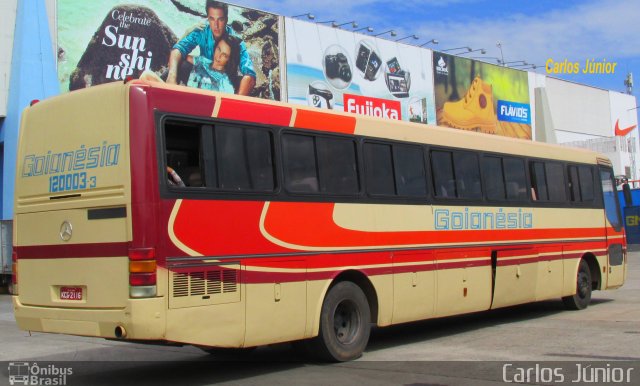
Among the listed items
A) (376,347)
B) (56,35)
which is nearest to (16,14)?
(56,35)

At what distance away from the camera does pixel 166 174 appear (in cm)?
777

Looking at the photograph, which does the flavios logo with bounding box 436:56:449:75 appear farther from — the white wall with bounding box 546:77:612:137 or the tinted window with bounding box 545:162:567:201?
the tinted window with bounding box 545:162:567:201

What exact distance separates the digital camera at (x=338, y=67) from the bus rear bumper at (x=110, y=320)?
30573 mm

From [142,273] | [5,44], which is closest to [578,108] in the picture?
[5,44]

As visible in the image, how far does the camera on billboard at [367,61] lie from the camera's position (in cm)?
3959

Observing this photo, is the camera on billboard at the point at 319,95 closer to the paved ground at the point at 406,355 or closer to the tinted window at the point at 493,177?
the paved ground at the point at 406,355

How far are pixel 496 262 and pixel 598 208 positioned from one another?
167 inches

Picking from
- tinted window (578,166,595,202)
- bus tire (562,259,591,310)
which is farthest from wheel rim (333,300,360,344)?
tinted window (578,166,595,202)

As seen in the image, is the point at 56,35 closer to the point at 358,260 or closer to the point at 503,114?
the point at 358,260

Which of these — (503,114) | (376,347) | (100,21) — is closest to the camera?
(376,347)

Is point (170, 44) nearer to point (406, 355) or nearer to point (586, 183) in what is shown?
point (586, 183)

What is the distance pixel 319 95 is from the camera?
37188 millimetres

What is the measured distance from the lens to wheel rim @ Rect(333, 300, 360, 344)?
382 inches

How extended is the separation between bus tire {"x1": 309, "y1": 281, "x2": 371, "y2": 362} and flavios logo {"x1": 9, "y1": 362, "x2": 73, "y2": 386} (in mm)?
3142
